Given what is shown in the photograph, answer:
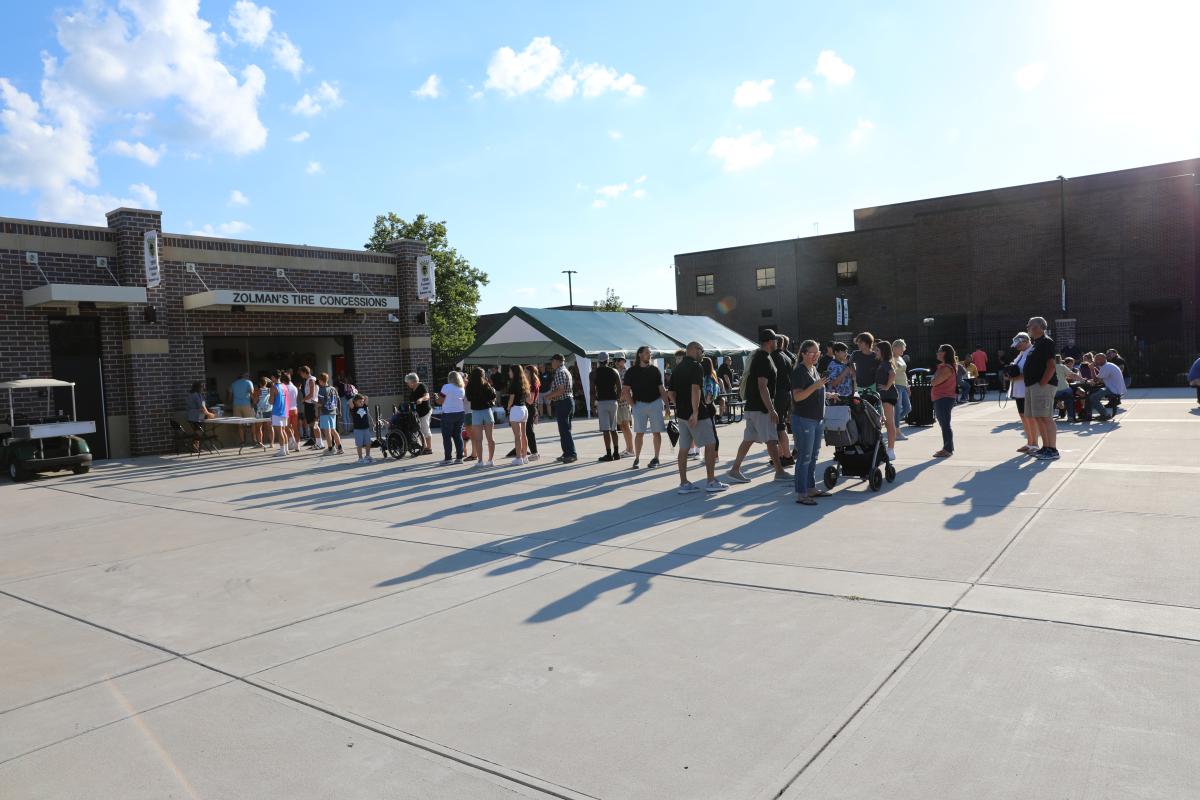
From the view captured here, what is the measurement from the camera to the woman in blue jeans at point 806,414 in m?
8.03

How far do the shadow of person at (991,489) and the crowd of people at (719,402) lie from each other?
37.9 inches

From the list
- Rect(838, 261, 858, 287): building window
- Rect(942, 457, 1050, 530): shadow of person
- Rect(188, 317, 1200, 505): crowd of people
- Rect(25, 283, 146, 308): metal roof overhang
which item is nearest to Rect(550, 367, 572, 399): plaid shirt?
Rect(188, 317, 1200, 505): crowd of people

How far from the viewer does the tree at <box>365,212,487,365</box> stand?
4444 cm

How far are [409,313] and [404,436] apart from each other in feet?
29.4

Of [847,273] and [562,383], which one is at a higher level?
[847,273]

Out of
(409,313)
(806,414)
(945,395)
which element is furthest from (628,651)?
(409,313)

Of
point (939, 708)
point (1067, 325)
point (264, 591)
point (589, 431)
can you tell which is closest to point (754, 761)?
point (939, 708)

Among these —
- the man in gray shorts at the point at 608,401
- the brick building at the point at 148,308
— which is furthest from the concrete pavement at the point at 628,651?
the brick building at the point at 148,308

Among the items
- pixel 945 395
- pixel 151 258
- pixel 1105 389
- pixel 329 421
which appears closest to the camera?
pixel 945 395

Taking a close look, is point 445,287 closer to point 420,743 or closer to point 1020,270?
point 1020,270

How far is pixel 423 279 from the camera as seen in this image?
76.8 ft

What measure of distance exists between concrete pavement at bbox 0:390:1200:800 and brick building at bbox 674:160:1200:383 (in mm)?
29245

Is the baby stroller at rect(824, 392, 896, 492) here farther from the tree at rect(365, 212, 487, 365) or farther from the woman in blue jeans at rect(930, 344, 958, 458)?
the tree at rect(365, 212, 487, 365)

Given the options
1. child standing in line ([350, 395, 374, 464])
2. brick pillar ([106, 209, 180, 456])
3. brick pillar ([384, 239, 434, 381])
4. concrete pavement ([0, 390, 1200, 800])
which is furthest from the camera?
brick pillar ([384, 239, 434, 381])
